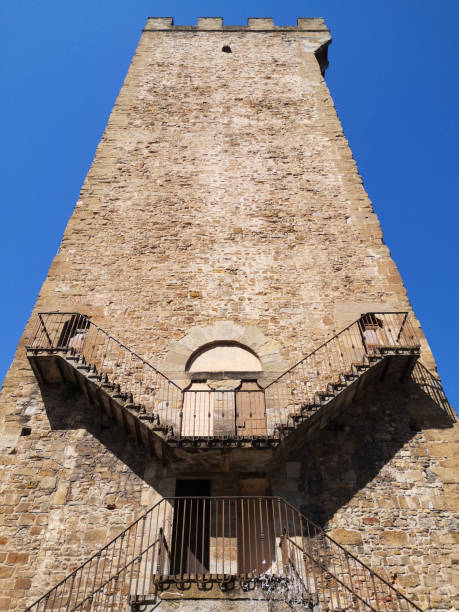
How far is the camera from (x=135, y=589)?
22.0 ft

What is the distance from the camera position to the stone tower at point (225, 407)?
7.00 meters

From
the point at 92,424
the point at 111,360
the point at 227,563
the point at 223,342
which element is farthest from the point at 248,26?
the point at 227,563

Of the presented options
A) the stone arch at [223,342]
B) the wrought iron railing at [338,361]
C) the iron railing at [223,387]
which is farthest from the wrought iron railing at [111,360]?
the wrought iron railing at [338,361]

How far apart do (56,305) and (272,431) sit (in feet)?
17.6

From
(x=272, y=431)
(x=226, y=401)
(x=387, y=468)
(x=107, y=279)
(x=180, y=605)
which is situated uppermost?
(x=107, y=279)

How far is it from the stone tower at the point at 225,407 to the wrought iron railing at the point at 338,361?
0.04 m

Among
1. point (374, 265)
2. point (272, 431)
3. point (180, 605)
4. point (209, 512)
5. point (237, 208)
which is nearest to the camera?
point (180, 605)

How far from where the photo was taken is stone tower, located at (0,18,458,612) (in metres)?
7.00

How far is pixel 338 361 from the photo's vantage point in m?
9.35

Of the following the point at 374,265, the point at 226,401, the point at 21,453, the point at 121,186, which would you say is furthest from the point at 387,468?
the point at 121,186

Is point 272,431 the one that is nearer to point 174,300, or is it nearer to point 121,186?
point 174,300

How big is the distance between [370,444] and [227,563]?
3.12 m

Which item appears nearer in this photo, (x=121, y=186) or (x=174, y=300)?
(x=174, y=300)

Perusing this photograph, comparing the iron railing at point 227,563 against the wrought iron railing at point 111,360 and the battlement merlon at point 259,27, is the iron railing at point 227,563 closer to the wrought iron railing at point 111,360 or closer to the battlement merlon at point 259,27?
the wrought iron railing at point 111,360
